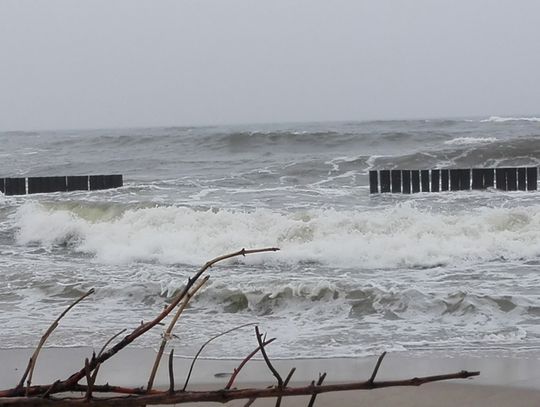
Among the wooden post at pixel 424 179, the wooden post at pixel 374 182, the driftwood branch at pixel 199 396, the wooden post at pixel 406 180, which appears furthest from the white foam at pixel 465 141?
the driftwood branch at pixel 199 396

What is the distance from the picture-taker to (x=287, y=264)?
857 cm

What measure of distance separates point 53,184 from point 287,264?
9448mm

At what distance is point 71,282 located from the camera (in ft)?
25.0

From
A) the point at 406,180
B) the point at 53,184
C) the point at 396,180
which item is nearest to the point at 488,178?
the point at 406,180

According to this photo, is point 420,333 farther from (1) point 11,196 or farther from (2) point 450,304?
(1) point 11,196

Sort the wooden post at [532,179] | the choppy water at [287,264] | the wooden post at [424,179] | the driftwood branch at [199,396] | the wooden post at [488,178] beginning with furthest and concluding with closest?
1. the wooden post at [424,179]
2. the wooden post at [488,178]
3. the wooden post at [532,179]
4. the choppy water at [287,264]
5. the driftwood branch at [199,396]

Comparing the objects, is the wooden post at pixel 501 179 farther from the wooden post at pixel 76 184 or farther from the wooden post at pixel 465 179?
the wooden post at pixel 76 184

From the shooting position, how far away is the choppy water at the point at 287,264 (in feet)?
18.3

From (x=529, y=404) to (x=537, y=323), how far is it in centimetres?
179

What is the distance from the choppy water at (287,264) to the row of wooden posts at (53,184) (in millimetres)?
605

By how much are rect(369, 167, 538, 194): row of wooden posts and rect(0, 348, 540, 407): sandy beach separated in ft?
32.1

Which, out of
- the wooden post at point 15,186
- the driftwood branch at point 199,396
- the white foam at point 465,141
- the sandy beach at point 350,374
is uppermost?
the driftwood branch at point 199,396

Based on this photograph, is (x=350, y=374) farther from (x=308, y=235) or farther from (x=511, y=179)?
(x=511, y=179)

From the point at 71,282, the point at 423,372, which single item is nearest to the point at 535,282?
the point at 423,372
